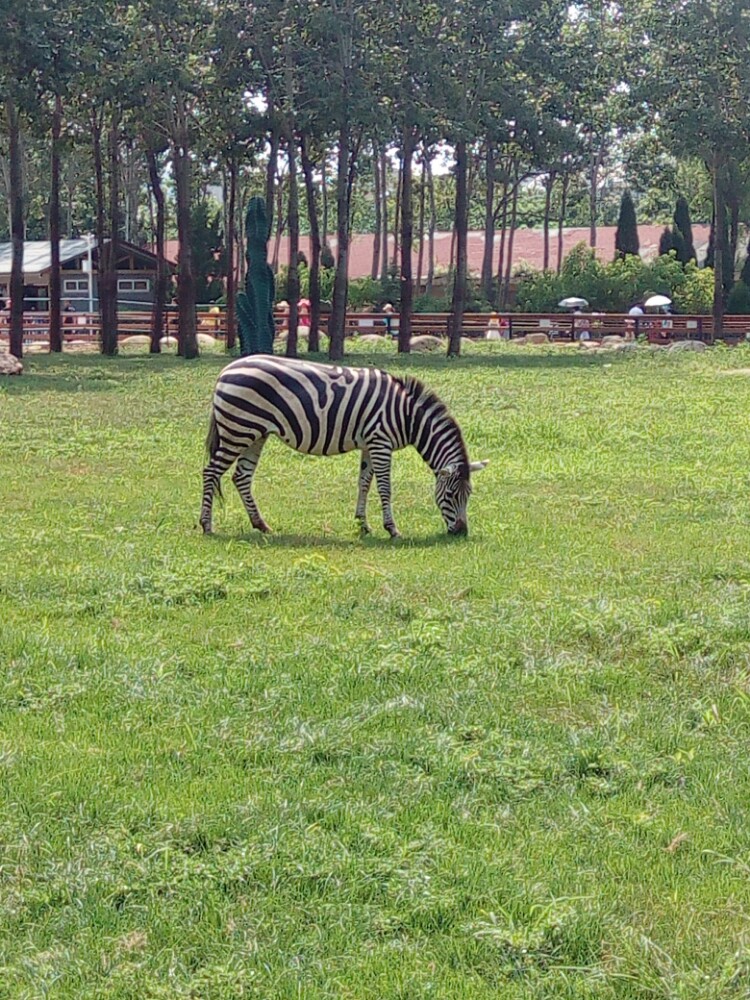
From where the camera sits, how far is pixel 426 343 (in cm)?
4503

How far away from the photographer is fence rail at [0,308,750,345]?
47.8 meters

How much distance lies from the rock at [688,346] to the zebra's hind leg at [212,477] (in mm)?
30711

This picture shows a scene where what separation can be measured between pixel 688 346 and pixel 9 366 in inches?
839

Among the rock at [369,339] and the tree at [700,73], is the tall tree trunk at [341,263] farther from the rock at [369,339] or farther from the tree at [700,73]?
the tree at [700,73]

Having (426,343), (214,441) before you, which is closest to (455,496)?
(214,441)

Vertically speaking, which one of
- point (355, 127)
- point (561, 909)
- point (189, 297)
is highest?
point (355, 127)

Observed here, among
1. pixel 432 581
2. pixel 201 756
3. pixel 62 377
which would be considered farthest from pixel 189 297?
pixel 201 756

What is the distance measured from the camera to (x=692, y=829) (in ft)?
Result: 17.8

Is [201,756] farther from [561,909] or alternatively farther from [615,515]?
[615,515]

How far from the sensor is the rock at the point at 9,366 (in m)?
30.2

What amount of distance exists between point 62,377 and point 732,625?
940 inches

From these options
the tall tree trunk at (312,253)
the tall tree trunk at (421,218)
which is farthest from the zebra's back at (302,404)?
the tall tree trunk at (421,218)

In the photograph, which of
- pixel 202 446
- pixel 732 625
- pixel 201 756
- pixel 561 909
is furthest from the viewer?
pixel 202 446

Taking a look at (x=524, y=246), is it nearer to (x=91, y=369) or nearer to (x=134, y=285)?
(x=134, y=285)
